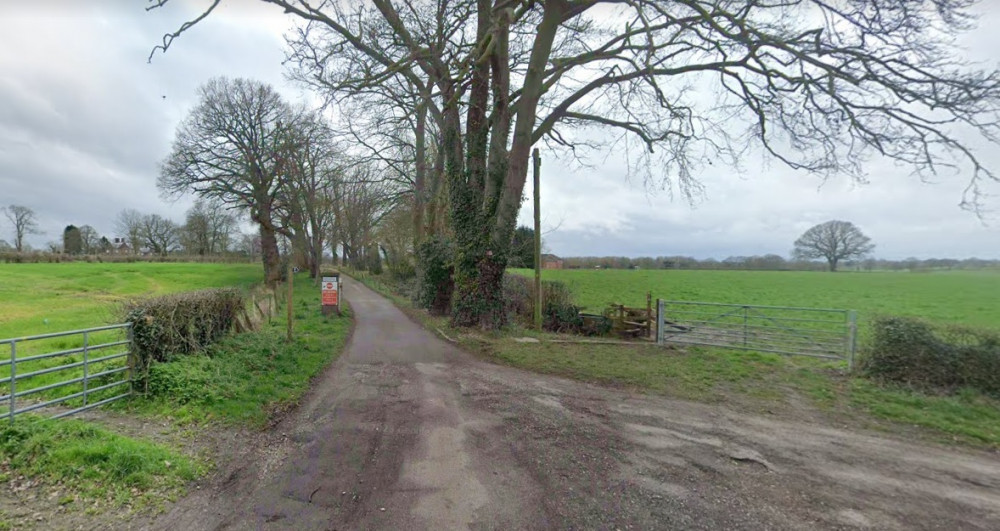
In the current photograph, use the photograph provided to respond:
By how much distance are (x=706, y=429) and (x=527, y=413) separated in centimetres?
222

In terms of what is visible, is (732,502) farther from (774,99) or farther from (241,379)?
(774,99)

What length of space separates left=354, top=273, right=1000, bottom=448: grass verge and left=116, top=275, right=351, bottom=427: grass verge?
397 cm

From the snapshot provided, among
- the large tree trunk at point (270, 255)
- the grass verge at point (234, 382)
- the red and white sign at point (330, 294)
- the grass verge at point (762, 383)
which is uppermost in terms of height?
the large tree trunk at point (270, 255)

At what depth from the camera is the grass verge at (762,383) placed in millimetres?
5641

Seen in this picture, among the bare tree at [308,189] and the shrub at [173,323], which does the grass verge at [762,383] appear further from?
the bare tree at [308,189]

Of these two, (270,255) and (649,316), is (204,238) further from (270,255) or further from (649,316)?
(649,316)

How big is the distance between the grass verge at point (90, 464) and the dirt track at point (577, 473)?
0.37m

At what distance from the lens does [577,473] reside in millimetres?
4059

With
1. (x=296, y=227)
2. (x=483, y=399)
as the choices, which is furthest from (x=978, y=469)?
(x=296, y=227)

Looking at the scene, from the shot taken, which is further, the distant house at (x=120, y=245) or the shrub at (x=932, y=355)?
the distant house at (x=120, y=245)

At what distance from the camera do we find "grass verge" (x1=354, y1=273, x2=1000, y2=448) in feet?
18.5

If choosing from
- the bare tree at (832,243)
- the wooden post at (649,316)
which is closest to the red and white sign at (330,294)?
the wooden post at (649,316)

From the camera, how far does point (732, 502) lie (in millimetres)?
3598

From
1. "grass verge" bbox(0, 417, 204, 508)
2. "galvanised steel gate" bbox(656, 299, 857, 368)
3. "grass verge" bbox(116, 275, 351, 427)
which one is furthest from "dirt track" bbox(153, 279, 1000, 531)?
"galvanised steel gate" bbox(656, 299, 857, 368)
